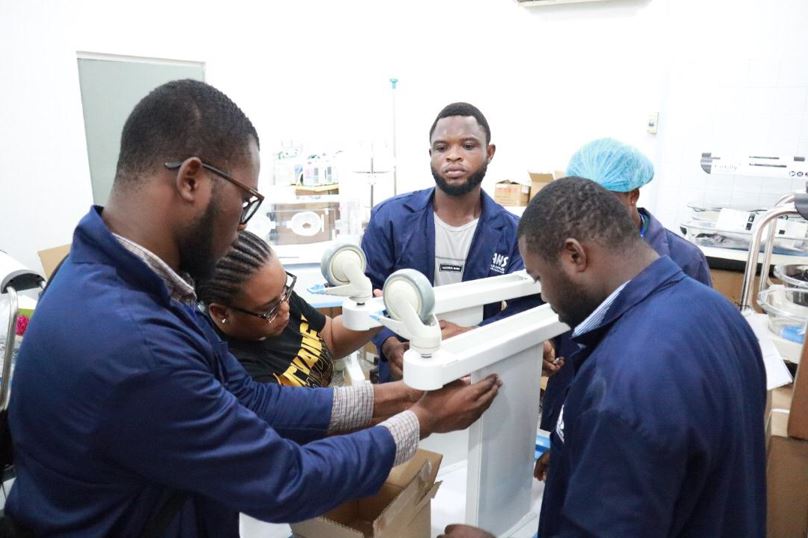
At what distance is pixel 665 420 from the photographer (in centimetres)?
70

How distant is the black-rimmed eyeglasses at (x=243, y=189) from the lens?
30.9 inches

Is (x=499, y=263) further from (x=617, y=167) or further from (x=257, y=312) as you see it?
(x=257, y=312)

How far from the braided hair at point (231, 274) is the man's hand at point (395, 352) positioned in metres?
0.57

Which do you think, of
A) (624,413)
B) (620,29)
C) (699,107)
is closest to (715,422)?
(624,413)

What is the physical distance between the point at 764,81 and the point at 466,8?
2.11 metres

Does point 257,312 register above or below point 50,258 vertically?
above

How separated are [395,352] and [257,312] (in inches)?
21.5

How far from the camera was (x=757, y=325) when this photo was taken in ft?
5.74

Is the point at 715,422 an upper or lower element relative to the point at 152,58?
lower

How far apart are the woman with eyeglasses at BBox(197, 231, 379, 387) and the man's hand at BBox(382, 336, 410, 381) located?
0.30 meters

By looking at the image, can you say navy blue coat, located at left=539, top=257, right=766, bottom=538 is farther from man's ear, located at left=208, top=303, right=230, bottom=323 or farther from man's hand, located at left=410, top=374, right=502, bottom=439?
man's ear, located at left=208, top=303, right=230, bottom=323

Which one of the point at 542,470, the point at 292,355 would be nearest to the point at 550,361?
the point at 542,470

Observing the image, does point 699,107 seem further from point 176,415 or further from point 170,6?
point 176,415

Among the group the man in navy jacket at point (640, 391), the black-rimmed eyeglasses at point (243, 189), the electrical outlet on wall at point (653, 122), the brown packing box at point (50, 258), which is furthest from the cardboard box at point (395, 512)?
the electrical outlet on wall at point (653, 122)
